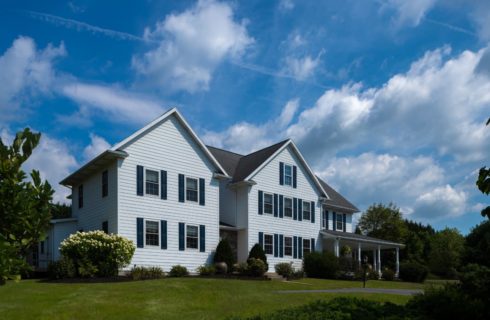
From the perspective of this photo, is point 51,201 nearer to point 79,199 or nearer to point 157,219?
point 157,219

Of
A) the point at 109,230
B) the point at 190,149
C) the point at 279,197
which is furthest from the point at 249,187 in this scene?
the point at 109,230

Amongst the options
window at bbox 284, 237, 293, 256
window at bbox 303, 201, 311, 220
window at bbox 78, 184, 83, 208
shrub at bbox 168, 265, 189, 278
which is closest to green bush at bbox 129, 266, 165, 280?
shrub at bbox 168, 265, 189, 278

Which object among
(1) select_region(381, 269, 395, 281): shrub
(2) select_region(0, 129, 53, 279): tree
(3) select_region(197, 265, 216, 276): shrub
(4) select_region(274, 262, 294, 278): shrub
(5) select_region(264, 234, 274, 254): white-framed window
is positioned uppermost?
(2) select_region(0, 129, 53, 279): tree

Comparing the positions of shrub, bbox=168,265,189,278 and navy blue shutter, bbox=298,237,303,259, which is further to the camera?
navy blue shutter, bbox=298,237,303,259

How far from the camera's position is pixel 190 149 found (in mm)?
31312

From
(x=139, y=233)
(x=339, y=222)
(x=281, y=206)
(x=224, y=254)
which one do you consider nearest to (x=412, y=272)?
(x=339, y=222)

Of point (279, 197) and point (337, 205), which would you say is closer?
point (279, 197)

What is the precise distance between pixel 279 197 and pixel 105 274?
563 inches

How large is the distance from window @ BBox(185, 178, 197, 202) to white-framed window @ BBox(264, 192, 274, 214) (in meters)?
5.79

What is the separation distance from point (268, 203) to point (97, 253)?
1319 centimetres

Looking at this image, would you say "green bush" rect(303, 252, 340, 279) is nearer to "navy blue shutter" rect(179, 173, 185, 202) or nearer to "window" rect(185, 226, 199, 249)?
"window" rect(185, 226, 199, 249)

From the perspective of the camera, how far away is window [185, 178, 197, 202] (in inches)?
A: 1211

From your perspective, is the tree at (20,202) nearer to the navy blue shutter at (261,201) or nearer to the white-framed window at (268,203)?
the navy blue shutter at (261,201)

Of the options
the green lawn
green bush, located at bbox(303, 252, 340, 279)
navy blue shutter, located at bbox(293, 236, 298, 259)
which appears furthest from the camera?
navy blue shutter, located at bbox(293, 236, 298, 259)
